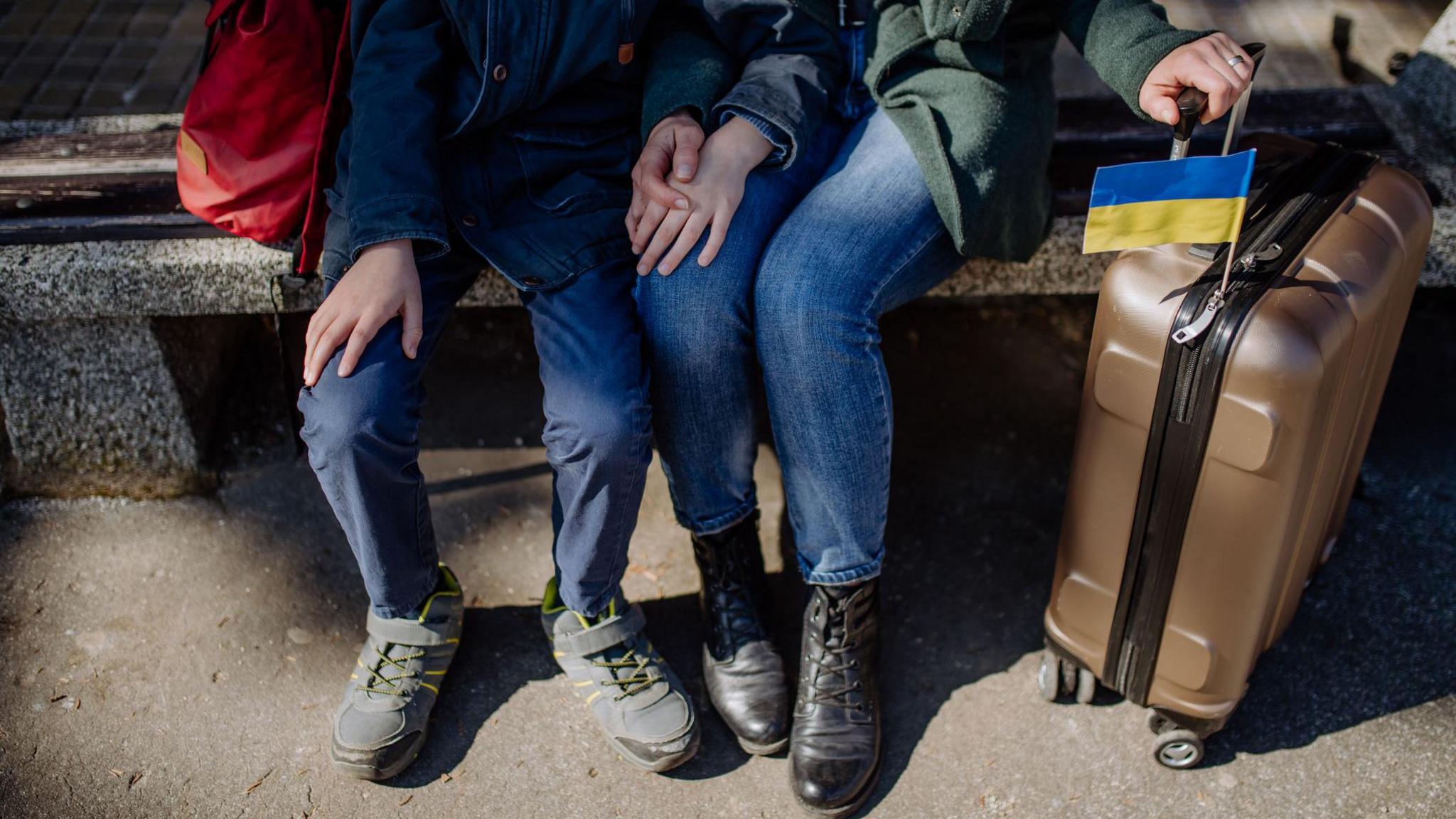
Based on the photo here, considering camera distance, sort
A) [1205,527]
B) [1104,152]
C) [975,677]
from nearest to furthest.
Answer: [1205,527], [975,677], [1104,152]

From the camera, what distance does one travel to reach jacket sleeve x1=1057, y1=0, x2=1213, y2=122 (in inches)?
65.4

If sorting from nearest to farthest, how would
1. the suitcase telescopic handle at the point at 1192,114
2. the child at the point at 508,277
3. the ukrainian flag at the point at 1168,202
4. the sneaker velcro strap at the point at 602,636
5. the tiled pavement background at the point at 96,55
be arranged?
1. the ukrainian flag at the point at 1168,202
2. the suitcase telescopic handle at the point at 1192,114
3. the child at the point at 508,277
4. the sneaker velcro strap at the point at 602,636
5. the tiled pavement background at the point at 96,55

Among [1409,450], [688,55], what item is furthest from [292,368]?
[1409,450]

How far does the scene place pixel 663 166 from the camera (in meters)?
1.77

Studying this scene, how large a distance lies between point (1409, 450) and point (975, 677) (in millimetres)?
1255

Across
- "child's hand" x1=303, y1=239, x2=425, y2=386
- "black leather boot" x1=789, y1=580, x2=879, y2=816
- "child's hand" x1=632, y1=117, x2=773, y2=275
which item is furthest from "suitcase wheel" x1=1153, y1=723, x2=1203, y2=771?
"child's hand" x1=303, y1=239, x2=425, y2=386

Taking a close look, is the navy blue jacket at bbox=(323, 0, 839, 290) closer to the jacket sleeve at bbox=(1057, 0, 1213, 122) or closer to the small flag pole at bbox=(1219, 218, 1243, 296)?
the jacket sleeve at bbox=(1057, 0, 1213, 122)

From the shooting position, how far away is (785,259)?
1715 millimetres

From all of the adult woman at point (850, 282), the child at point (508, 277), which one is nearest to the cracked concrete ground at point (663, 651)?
the child at point (508, 277)

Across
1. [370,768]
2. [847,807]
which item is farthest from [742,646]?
[370,768]

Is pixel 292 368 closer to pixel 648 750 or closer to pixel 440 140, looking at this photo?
pixel 440 140

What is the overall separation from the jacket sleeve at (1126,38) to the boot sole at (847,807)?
3.78 feet

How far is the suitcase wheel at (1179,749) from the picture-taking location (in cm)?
179

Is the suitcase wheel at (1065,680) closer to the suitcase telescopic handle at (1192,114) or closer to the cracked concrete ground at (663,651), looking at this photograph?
the cracked concrete ground at (663,651)
